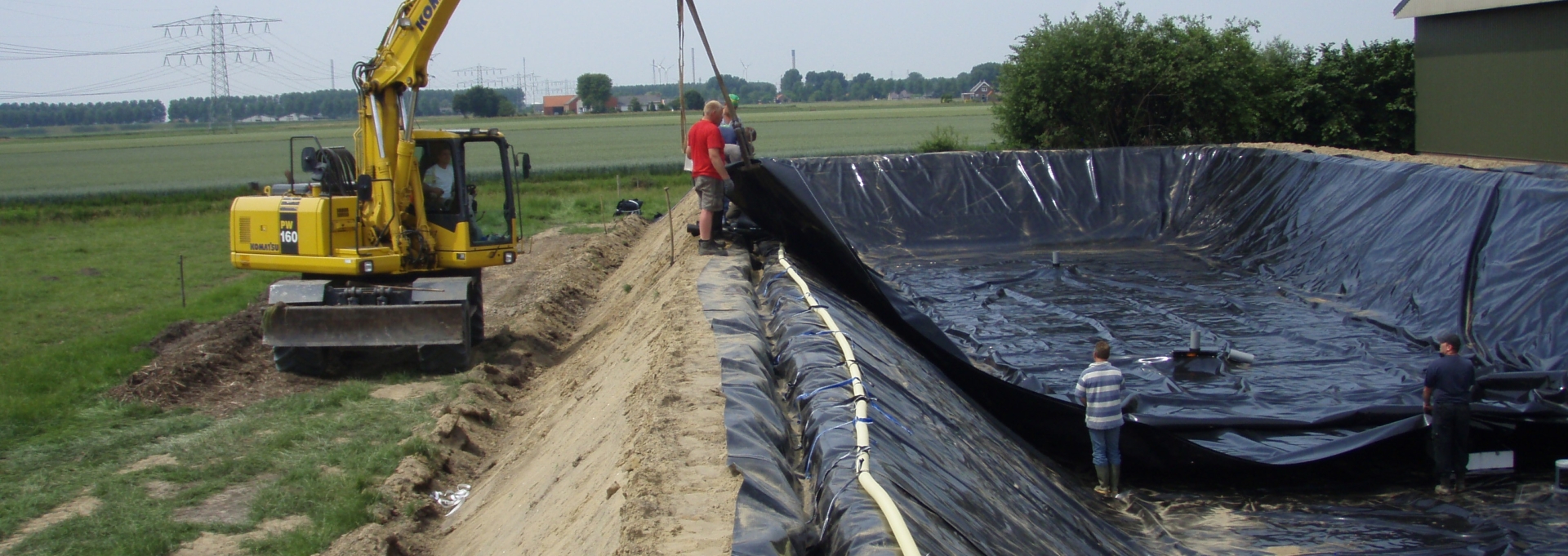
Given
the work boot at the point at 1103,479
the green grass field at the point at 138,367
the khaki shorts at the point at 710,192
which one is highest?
the khaki shorts at the point at 710,192

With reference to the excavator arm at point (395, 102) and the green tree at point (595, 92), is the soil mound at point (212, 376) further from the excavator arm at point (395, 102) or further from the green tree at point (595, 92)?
the green tree at point (595, 92)

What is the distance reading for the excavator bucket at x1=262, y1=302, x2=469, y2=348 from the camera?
32.7 feet

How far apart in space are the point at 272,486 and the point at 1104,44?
16.9 meters

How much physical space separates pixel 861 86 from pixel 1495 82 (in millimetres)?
100645

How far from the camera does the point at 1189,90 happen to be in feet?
64.6

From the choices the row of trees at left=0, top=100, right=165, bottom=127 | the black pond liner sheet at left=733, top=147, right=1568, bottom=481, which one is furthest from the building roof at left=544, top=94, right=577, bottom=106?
the black pond liner sheet at left=733, top=147, right=1568, bottom=481

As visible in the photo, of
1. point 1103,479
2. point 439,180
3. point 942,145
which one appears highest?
point 942,145

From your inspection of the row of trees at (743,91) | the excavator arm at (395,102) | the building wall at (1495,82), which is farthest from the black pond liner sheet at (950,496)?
the row of trees at (743,91)

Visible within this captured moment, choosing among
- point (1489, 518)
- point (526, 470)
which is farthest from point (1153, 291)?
point (526, 470)

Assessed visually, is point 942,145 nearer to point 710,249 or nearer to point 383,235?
point 710,249

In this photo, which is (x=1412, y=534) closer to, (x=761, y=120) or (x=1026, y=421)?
(x=1026, y=421)

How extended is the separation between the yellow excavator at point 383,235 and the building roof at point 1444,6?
1558 centimetres

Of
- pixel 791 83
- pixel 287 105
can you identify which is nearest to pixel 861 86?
pixel 791 83

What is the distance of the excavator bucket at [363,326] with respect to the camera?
32.7 feet
